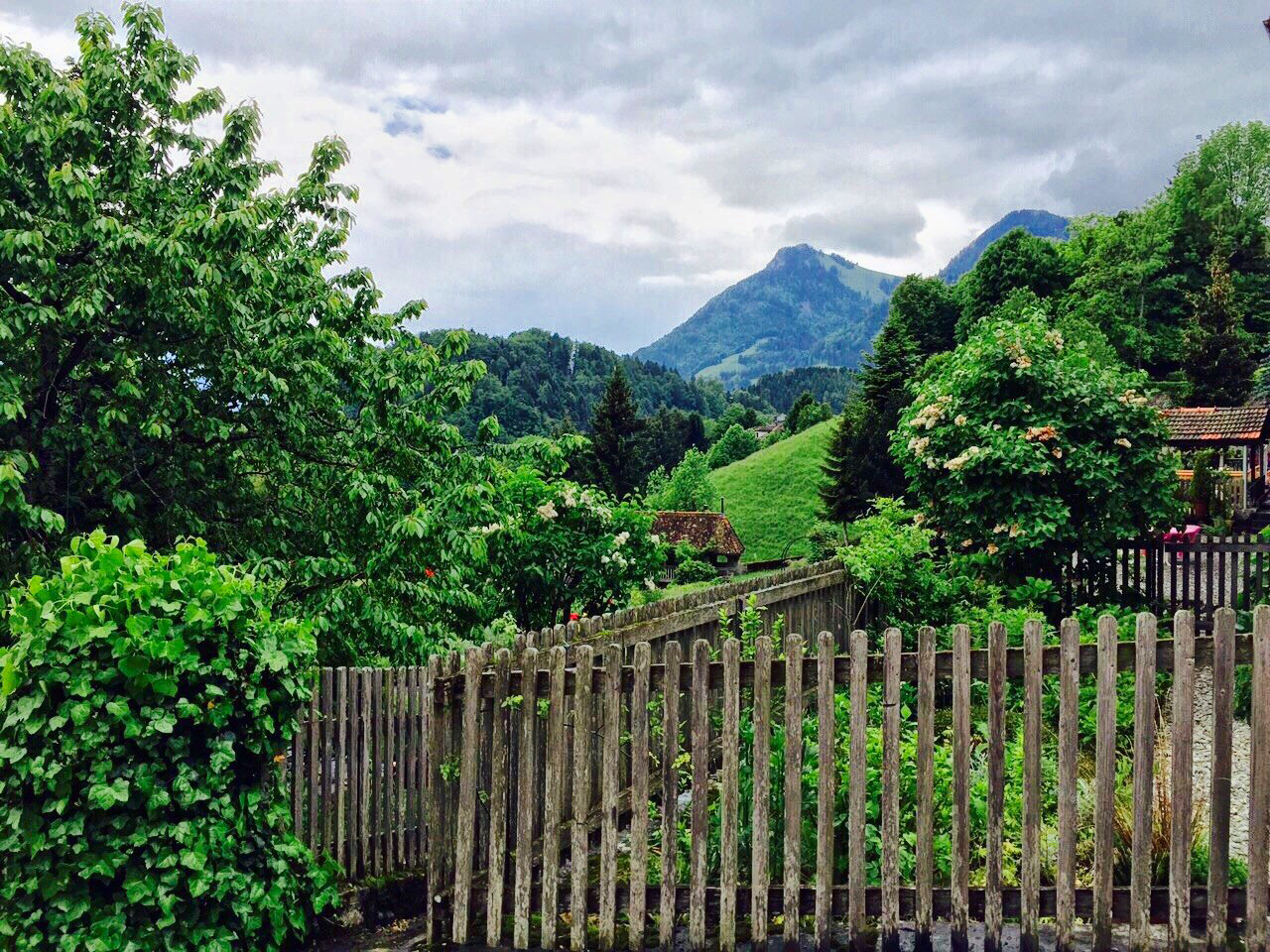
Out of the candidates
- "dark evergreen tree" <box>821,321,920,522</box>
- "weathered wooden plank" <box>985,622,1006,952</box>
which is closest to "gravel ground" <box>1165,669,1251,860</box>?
"weathered wooden plank" <box>985,622,1006,952</box>

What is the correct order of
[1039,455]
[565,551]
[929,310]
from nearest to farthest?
1. [565,551]
2. [1039,455]
3. [929,310]

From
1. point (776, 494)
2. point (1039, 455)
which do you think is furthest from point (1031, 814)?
point (776, 494)

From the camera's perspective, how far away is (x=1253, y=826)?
14.4ft

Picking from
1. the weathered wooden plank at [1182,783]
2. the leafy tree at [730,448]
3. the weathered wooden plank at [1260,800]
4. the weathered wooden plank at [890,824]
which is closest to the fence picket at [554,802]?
the weathered wooden plank at [890,824]

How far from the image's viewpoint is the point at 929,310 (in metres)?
63.3

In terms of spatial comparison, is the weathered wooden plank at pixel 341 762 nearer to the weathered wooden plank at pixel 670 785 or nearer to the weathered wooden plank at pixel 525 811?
the weathered wooden plank at pixel 525 811

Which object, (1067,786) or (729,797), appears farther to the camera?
(729,797)

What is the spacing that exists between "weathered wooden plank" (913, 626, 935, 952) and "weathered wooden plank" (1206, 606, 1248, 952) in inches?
46.7

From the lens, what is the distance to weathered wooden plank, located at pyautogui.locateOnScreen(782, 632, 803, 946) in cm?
463

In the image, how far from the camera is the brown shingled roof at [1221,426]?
33219mm

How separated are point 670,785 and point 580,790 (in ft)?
1.53

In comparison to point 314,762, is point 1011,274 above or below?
above

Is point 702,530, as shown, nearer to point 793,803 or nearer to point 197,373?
point 197,373

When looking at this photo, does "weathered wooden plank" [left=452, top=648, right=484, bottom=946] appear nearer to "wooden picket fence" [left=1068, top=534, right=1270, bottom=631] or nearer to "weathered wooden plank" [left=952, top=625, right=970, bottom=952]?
"weathered wooden plank" [left=952, top=625, right=970, bottom=952]
